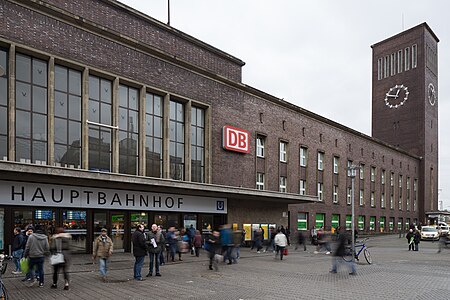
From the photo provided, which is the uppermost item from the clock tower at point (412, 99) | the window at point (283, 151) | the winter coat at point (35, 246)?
the clock tower at point (412, 99)

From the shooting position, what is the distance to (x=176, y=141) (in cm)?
2650

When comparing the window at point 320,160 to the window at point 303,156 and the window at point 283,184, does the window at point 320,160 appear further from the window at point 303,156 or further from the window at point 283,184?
the window at point 283,184

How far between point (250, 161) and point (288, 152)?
618 cm

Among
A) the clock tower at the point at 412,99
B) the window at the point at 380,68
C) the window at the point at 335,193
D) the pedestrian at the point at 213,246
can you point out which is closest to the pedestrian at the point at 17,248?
the pedestrian at the point at 213,246

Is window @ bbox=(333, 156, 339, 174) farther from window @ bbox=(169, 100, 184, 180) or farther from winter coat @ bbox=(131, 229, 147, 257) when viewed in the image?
winter coat @ bbox=(131, 229, 147, 257)

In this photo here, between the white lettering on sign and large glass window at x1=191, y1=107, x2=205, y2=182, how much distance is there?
1.65 m

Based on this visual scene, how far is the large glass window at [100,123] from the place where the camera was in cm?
2192

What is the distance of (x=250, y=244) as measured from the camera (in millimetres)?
30250

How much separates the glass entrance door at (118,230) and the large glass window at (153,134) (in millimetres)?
3052

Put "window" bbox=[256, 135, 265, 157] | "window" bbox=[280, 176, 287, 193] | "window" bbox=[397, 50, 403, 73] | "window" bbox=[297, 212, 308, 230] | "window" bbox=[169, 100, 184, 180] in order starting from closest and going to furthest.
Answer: "window" bbox=[169, 100, 184, 180], "window" bbox=[256, 135, 265, 157], "window" bbox=[280, 176, 287, 193], "window" bbox=[297, 212, 308, 230], "window" bbox=[397, 50, 403, 73]

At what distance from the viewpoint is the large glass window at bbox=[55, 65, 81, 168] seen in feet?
67.3

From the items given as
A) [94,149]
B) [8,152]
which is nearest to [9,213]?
[8,152]

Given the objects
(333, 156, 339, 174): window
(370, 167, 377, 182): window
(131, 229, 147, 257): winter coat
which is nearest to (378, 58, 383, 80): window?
(370, 167, 377, 182): window

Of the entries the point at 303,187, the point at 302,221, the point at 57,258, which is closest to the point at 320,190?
the point at 303,187
